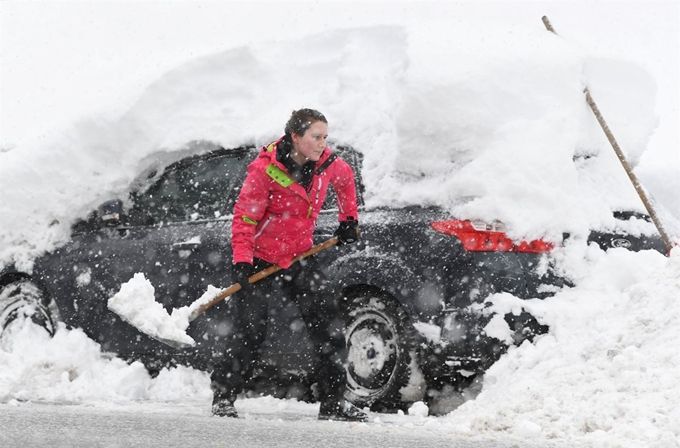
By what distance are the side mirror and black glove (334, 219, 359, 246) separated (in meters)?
2.04

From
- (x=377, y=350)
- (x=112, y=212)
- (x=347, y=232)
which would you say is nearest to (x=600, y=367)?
(x=377, y=350)

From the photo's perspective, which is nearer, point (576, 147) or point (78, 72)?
point (576, 147)

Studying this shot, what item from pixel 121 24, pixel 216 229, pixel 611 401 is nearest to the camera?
pixel 611 401

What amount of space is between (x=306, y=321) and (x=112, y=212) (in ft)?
6.69

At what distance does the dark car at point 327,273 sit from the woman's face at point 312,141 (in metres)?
0.79

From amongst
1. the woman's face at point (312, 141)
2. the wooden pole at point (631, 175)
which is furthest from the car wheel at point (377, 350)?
the wooden pole at point (631, 175)

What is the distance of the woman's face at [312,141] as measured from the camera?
4133 millimetres

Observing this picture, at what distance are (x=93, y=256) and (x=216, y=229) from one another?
44.1 inches

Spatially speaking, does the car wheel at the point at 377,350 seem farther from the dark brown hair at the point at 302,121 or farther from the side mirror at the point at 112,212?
the side mirror at the point at 112,212

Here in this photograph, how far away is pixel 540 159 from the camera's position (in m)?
4.68

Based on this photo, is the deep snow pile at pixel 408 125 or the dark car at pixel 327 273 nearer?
the dark car at pixel 327 273

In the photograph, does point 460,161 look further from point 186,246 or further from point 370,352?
point 186,246

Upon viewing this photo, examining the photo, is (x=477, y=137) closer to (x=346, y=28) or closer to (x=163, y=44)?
(x=346, y=28)

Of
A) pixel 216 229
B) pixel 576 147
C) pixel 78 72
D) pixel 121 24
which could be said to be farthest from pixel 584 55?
pixel 121 24
